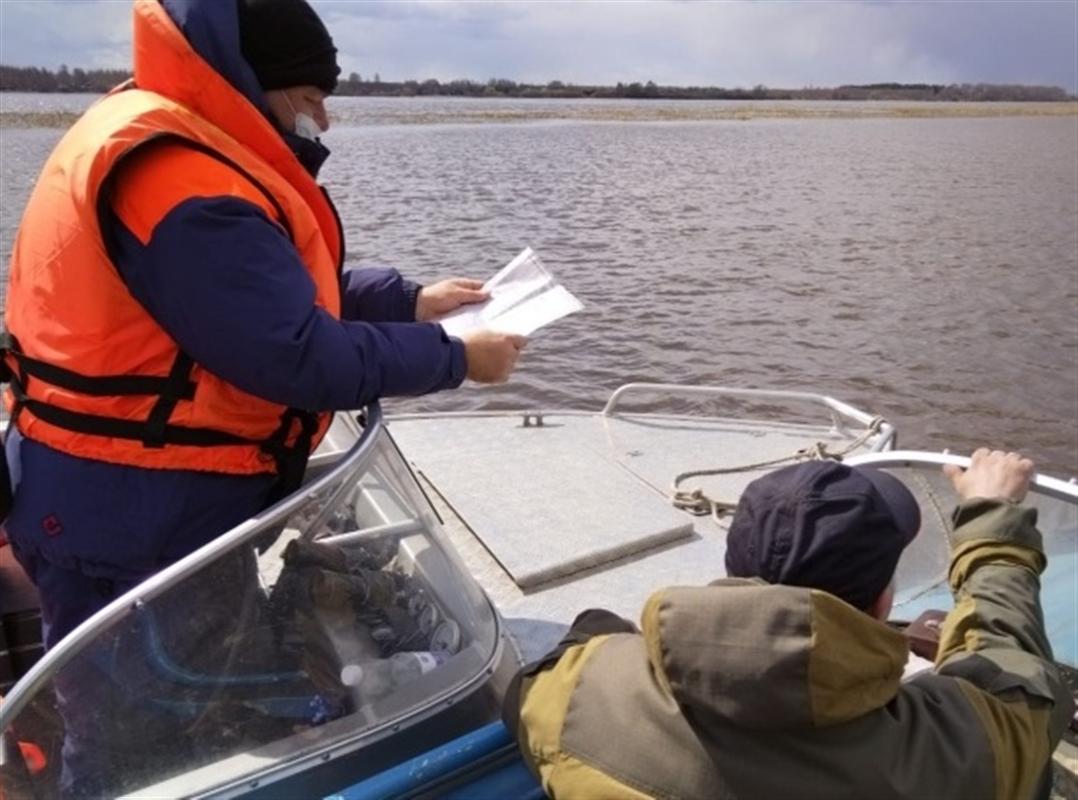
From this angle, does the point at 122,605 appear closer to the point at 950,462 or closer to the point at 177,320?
the point at 177,320

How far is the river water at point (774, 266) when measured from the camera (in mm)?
9195

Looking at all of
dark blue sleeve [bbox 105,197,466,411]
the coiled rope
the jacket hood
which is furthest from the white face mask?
the coiled rope

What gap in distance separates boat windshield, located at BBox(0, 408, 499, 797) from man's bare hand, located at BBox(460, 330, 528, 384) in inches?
9.9

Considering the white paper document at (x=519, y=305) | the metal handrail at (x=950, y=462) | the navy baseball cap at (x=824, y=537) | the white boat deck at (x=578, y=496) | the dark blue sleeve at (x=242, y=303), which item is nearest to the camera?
the navy baseball cap at (x=824, y=537)

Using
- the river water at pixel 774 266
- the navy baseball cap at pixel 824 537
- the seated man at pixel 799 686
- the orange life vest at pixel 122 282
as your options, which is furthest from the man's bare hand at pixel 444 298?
the river water at pixel 774 266

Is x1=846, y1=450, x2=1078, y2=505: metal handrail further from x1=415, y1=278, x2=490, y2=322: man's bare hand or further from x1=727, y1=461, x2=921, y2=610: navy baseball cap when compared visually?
x1=415, y1=278, x2=490, y2=322: man's bare hand

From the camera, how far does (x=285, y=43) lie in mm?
1847

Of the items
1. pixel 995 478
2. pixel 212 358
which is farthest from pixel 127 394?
pixel 995 478

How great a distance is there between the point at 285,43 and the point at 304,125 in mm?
169

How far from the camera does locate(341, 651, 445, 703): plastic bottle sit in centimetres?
191

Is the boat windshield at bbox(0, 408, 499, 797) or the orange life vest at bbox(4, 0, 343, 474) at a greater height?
the orange life vest at bbox(4, 0, 343, 474)

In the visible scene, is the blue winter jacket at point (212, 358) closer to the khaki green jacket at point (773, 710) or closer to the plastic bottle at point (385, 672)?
the plastic bottle at point (385, 672)

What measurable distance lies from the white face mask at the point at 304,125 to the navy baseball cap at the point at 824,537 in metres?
1.11

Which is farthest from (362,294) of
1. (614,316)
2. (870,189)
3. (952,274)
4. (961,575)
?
(870,189)
